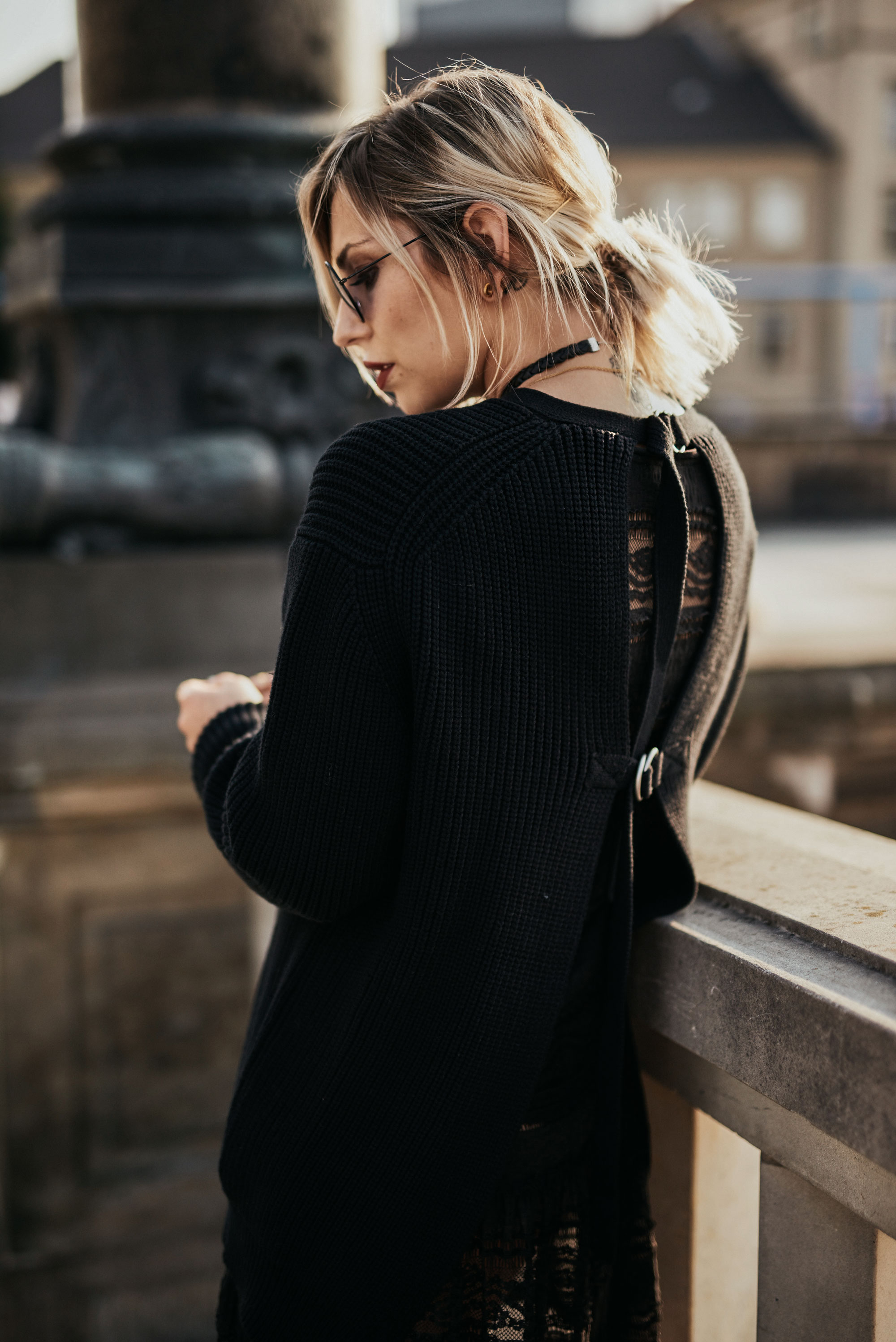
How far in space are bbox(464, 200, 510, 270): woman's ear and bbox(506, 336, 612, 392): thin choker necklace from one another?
9 cm

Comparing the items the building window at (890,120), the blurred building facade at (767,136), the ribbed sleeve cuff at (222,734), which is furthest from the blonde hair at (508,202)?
the building window at (890,120)

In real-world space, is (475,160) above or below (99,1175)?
above

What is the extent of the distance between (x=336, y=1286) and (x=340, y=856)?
413 mm

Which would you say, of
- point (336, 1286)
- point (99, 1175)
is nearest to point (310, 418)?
point (99, 1175)

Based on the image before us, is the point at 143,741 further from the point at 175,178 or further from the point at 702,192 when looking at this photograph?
the point at 702,192

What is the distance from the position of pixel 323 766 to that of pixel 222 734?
32 cm

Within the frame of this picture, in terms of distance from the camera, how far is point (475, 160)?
3.80 feet

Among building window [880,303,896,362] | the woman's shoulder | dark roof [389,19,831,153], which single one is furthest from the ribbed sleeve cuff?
dark roof [389,19,831,153]

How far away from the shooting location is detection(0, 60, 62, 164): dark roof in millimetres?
35781

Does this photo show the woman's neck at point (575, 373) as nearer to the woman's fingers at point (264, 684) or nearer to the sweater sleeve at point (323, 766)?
the sweater sleeve at point (323, 766)

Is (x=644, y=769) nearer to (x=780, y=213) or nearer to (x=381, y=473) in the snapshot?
(x=381, y=473)

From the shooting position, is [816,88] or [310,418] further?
[816,88]

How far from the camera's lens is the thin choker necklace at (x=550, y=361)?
1182 millimetres

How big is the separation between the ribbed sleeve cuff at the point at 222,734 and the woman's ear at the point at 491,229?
0.55 meters
